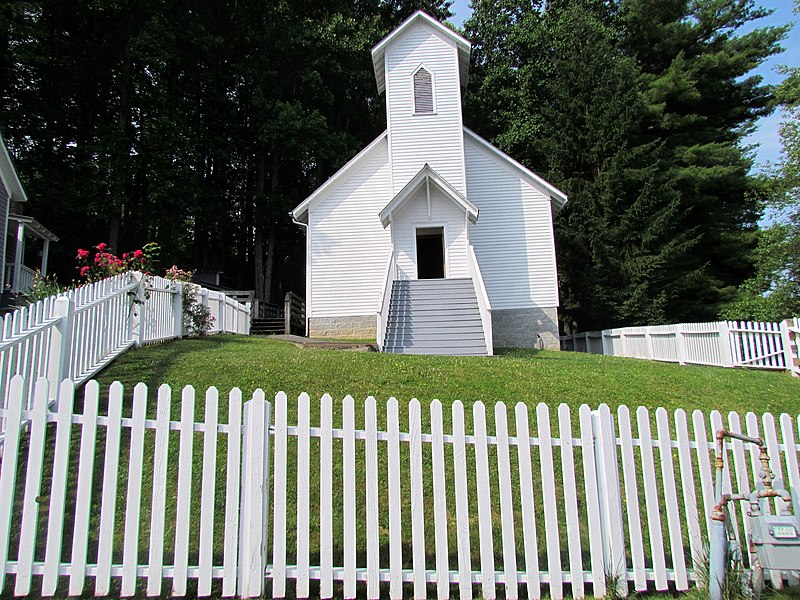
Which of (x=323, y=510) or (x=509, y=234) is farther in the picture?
(x=509, y=234)

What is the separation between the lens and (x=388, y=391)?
6.43m

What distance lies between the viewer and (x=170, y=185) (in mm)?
24688

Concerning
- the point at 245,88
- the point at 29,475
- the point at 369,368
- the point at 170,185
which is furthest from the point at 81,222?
the point at 29,475

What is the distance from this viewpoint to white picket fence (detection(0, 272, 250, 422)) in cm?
445

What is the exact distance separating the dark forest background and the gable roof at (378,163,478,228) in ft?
30.0

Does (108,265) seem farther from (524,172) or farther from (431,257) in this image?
(431,257)

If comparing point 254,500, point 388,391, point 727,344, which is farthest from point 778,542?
point 727,344

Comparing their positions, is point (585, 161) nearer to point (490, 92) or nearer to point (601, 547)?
point (490, 92)

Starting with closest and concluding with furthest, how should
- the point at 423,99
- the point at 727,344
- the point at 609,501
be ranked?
the point at 609,501, the point at 727,344, the point at 423,99

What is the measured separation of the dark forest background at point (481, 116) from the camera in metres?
22.6

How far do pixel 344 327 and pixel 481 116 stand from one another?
18706mm

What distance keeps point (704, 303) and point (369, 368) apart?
21.9 m

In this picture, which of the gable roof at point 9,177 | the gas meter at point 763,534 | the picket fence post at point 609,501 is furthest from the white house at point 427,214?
the gas meter at point 763,534

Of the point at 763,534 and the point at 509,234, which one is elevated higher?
the point at 509,234
